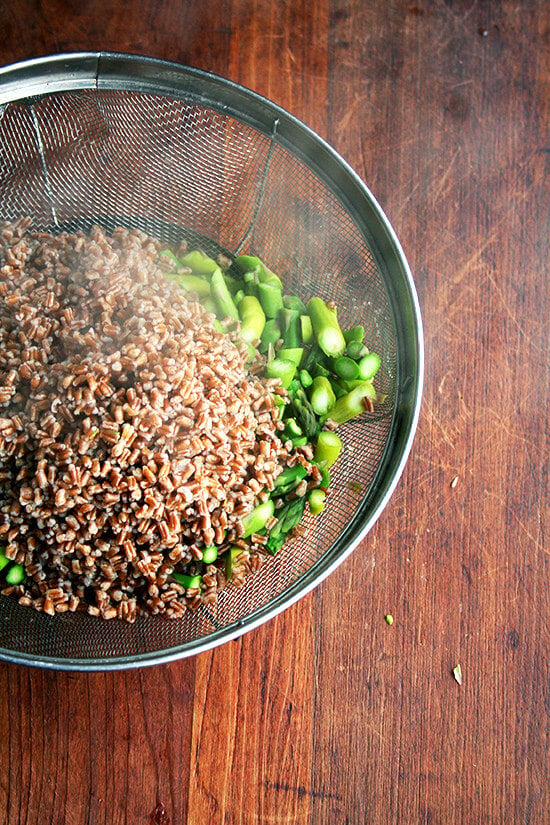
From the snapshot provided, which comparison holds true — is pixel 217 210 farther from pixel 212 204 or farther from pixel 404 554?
pixel 404 554

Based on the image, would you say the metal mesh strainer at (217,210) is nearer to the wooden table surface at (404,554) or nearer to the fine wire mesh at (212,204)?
the fine wire mesh at (212,204)

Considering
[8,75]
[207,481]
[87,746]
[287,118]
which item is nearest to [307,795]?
[87,746]

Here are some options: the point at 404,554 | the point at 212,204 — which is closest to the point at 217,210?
the point at 212,204

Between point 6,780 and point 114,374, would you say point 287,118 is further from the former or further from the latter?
point 6,780

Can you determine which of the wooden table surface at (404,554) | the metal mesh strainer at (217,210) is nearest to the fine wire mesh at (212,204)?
the metal mesh strainer at (217,210)

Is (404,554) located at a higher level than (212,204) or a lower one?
lower
